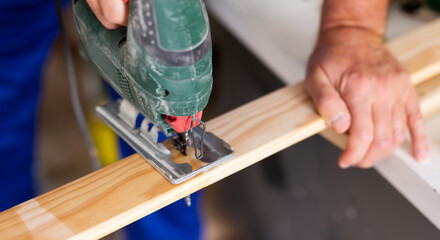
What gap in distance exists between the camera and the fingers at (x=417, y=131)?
34.4 inches

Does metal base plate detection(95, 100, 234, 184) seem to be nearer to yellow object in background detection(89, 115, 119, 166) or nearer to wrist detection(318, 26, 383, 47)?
wrist detection(318, 26, 383, 47)

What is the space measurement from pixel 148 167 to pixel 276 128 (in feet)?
0.80

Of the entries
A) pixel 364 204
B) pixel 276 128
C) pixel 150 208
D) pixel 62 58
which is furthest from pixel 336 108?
pixel 62 58

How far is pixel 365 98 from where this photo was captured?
86cm

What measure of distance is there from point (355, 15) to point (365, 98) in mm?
231

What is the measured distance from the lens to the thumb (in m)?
0.85

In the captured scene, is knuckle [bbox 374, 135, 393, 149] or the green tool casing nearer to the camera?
the green tool casing

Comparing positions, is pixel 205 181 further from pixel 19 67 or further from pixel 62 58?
pixel 62 58

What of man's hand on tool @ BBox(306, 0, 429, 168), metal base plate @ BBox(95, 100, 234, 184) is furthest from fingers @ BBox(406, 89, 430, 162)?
metal base plate @ BBox(95, 100, 234, 184)

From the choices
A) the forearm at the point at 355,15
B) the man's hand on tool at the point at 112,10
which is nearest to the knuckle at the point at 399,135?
the forearm at the point at 355,15

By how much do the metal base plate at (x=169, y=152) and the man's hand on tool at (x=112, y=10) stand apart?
0.22m

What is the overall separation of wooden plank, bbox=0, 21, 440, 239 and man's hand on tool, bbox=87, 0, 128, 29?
0.25 meters

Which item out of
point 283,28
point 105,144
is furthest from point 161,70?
point 105,144

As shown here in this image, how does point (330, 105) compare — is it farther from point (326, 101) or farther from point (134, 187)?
point (134, 187)
